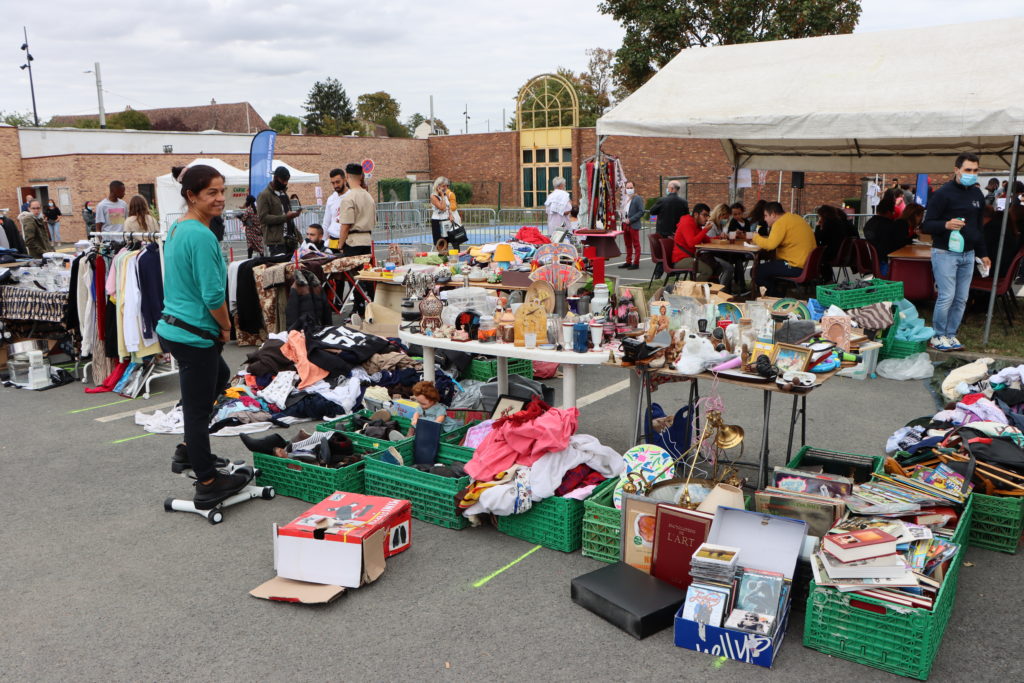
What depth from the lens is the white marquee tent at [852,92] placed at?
23.8 ft

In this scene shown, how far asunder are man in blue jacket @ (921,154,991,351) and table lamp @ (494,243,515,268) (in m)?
4.16

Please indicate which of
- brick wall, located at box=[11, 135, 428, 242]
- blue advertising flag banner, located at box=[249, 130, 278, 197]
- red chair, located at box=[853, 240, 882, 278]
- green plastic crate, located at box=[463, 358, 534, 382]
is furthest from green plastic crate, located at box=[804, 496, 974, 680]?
brick wall, located at box=[11, 135, 428, 242]

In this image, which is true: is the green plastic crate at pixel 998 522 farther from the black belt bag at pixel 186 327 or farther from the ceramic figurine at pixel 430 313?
the black belt bag at pixel 186 327

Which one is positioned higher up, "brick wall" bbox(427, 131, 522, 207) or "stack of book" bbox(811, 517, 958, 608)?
"brick wall" bbox(427, 131, 522, 207)

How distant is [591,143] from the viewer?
33469 millimetres

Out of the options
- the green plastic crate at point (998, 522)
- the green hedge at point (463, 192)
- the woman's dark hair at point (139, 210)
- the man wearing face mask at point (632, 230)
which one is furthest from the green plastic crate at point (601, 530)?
the green hedge at point (463, 192)

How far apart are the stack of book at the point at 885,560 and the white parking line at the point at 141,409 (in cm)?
552

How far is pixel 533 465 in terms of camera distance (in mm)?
4070

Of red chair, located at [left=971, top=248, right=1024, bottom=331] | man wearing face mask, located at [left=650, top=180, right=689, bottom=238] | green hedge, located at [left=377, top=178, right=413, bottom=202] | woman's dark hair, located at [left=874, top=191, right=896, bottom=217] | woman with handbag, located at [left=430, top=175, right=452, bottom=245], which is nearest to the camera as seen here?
red chair, located at [left=971, top=248, right=1024, bottom=331]

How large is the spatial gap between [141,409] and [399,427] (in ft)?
8.98

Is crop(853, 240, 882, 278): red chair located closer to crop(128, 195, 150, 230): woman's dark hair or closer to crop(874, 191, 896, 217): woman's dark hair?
crop(874, 191, 896, 217): woman's dark hair

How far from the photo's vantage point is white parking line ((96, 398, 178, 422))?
647cm

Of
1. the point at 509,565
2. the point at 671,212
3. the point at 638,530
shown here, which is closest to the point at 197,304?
the point at 509,565

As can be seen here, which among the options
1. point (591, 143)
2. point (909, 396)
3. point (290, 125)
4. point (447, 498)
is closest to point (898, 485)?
point (447, 498)
